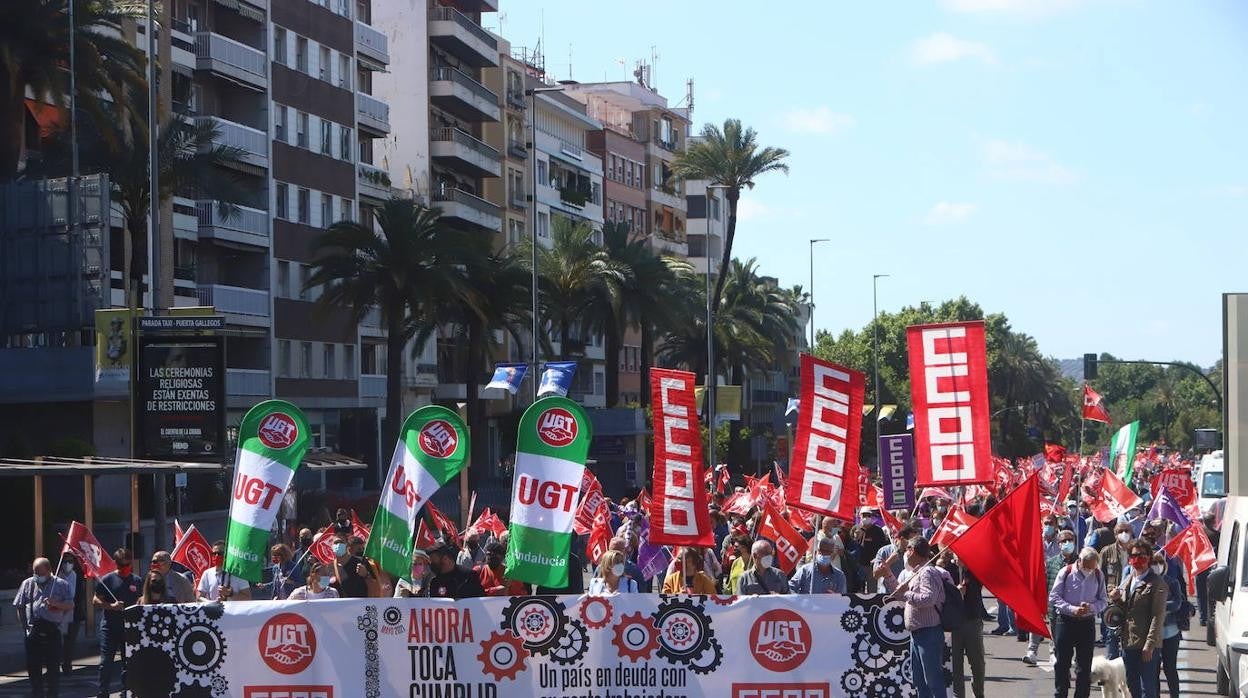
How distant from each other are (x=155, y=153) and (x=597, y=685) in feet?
73.5

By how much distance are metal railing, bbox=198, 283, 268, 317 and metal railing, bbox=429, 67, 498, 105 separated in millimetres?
16947

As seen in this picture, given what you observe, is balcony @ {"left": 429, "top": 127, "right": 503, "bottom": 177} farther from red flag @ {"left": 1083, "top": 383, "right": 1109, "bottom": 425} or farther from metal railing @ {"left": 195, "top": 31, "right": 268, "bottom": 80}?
red flag @ {"left": 1083, "top": 383, "right": 1109, "bottom": 425}

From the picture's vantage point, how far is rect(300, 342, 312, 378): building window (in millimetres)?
55125

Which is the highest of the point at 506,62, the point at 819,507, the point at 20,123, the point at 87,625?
the point at 506,62

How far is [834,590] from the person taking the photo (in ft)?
51.9

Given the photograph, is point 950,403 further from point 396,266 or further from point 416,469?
point 396,266

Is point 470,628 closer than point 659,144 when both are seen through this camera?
Yes

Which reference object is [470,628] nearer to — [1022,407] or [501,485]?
[501,485]

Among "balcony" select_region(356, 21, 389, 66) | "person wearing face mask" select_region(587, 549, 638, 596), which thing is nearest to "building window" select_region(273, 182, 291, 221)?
"balcony" select_region(356, 21, 389, 66)

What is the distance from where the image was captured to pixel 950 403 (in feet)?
42.8

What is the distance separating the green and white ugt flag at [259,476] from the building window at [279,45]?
38948 mm

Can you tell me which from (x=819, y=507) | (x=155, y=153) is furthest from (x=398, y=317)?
(x=819, y=507)

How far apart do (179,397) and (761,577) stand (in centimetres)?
1567

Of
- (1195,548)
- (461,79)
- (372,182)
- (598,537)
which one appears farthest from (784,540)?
(461,79)
